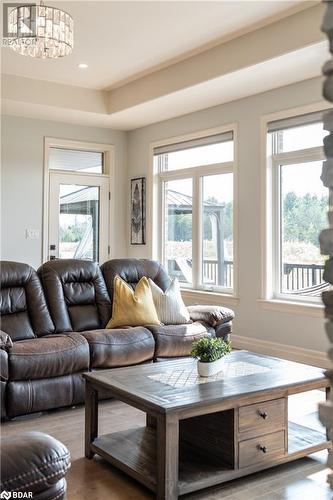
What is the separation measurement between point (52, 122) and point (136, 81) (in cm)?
144

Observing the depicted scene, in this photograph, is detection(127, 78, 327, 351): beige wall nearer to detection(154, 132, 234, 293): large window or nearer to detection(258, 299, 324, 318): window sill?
detection(258, 299, 324, 318): window sill

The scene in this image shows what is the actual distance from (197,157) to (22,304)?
3155 millimetres

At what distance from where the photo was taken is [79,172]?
6938 mm

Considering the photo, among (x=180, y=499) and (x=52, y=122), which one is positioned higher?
(x=52, y=122)

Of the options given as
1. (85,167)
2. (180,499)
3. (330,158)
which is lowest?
(180,499)

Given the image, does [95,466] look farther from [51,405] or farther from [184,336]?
[184,336]

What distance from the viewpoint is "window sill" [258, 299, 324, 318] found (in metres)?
4.61

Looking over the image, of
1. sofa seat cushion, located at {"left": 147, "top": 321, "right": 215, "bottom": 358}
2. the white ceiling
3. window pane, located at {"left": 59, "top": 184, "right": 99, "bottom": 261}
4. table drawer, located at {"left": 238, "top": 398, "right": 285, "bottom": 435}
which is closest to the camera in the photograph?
table drawer, located at {"left": 238, "top": 398, "right": 285, "bottom": 435}

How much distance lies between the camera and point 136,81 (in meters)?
5.81

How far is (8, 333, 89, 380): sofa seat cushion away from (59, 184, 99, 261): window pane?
11.0 ft

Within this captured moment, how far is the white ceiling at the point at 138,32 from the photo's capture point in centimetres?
401

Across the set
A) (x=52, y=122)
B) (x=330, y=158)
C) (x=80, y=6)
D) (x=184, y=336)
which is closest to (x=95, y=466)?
(x=184, y=336)

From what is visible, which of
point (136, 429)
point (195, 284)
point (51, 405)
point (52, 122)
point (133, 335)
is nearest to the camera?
point (136, 429)

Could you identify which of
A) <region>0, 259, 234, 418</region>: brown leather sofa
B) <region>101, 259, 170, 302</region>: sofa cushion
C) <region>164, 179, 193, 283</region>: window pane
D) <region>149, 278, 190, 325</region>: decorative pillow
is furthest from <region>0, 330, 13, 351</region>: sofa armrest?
<region>164, 179, 193, 283</region>: window pane
